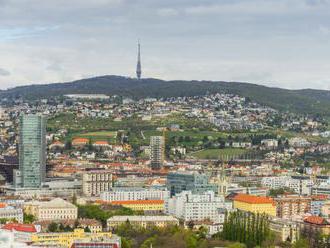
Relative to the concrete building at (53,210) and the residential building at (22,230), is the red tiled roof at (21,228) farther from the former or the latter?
the concrete building at (53,210)

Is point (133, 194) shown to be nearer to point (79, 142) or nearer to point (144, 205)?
point (144, 205)

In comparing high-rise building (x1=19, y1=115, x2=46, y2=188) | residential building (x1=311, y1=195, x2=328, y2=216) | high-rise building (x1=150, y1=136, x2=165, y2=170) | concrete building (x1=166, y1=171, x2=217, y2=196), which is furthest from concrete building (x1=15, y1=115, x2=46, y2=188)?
residential building (x1=311, y1=195, x2=328, y2=216)

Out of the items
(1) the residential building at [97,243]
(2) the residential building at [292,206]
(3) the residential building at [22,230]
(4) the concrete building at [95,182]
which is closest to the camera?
(1) the residential building at [97,243]

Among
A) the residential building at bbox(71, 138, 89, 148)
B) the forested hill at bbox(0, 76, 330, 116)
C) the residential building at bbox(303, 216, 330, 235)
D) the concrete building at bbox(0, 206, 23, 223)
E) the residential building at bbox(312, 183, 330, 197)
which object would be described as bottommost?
the residential building at bbox(312, 183, 330, 197)

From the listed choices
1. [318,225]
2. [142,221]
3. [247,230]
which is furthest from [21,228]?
[318,225]

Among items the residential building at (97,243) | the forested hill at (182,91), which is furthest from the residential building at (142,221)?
the forested hill at (182,91)

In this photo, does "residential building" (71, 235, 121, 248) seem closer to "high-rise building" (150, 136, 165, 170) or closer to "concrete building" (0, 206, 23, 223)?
"concrete building" (0, 206, 23, 223)
